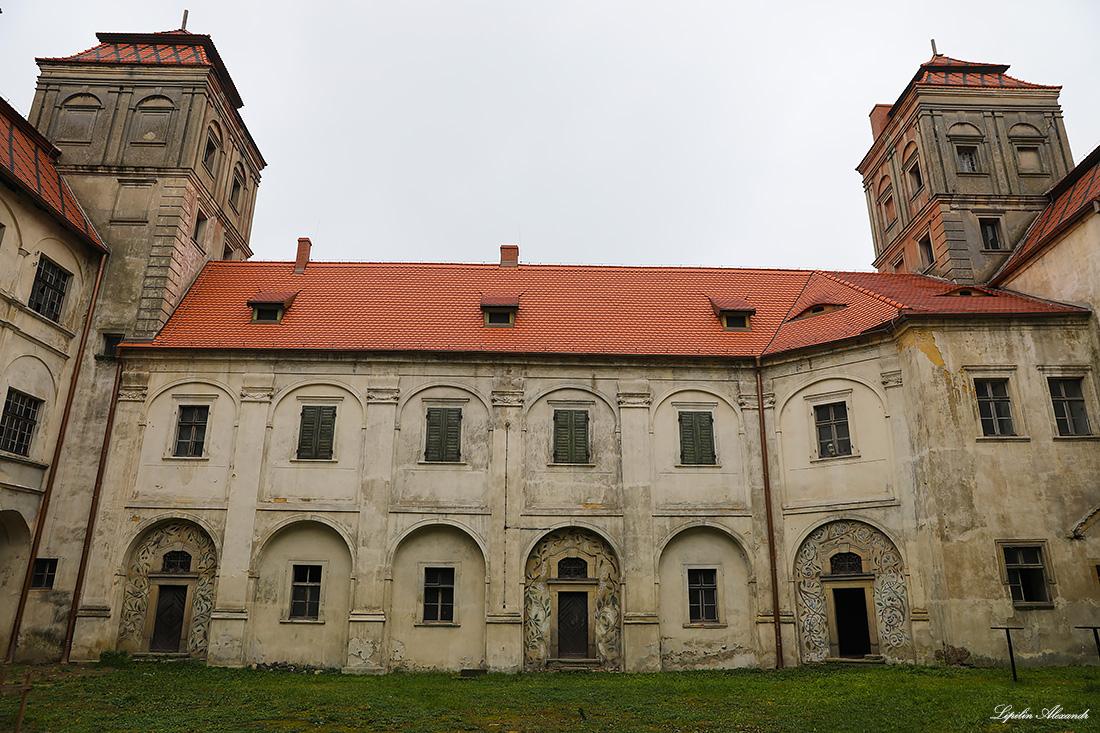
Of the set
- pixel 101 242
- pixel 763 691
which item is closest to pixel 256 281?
pixel 101 242

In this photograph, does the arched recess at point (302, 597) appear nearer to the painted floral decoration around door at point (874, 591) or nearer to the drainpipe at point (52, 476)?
the drainpipe at point (52, 476)

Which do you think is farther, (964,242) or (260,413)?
(964,242)

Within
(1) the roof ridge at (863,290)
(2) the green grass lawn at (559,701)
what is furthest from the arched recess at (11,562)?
(1) the roof ridge at (863,290)

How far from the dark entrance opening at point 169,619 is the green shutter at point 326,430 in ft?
15.9

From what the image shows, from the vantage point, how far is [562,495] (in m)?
20.0

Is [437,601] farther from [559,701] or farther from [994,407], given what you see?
[994,407]

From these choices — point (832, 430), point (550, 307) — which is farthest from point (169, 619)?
point (832, 430)

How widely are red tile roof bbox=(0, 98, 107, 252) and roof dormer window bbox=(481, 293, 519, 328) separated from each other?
37.1ft

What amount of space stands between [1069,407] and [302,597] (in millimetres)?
19666

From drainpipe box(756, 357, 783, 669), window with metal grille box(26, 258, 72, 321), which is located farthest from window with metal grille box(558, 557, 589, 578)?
window with metal grille box(26, 258, 72, 321)

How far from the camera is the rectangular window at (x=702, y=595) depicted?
63.5 ft

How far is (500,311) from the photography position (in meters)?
22.7

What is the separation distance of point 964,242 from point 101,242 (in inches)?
1057

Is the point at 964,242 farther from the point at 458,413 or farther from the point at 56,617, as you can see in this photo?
the point at 56,617
